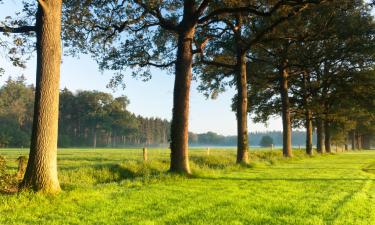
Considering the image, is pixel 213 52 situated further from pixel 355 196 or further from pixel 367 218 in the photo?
pixel 367 218

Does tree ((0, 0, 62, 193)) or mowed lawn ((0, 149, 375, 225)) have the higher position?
tree ((0, 0, 62, 193))

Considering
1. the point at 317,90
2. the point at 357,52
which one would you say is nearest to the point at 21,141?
the point at 317,90

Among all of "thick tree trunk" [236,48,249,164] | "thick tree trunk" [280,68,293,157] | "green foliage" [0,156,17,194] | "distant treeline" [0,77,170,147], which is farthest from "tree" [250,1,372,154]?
"distant treeline" [0,77,170,147]

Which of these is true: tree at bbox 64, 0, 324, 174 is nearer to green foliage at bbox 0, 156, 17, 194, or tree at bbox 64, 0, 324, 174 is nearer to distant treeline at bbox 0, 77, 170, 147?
green foliage at bbox 0, 156, 17, 194

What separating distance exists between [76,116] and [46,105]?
12054cm

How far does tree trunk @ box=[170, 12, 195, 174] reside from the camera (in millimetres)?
15859

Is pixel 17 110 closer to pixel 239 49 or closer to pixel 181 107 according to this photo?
pixel 239 49

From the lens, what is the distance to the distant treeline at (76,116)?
105 m

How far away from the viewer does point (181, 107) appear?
52.4 ft

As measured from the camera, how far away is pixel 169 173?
14.8m

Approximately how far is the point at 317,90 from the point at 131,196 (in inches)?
1375

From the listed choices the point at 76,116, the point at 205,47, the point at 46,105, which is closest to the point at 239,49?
the point at 205,47

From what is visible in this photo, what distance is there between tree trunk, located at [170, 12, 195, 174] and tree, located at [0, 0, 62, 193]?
22.1 feet

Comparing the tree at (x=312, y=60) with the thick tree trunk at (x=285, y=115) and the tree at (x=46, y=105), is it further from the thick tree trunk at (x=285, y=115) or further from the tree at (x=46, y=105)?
the tree at (x=46, y=105)
